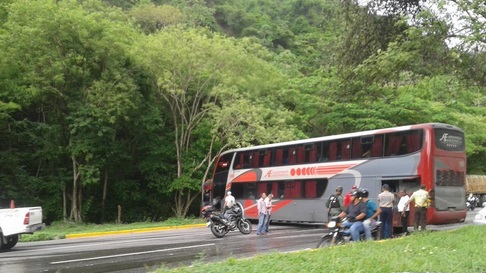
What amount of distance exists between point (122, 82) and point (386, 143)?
48.6ft

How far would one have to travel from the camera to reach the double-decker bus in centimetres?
1811

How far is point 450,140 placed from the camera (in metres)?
18.7

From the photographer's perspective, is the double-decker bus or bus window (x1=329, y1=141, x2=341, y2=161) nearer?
the double-decker bus

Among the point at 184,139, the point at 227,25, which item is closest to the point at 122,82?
the point at 184,139

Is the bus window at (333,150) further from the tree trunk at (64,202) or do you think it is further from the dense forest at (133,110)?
the tree trunk at (64,202)

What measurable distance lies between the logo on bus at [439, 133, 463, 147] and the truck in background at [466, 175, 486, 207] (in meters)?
23.1

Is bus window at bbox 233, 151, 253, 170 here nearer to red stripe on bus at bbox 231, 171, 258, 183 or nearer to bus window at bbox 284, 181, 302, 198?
red stripe on bus at bbox 231, 171, 258, 183

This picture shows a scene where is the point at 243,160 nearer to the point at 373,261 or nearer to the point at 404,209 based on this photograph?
the point at 404,209

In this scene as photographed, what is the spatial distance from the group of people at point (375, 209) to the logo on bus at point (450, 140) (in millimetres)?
2263

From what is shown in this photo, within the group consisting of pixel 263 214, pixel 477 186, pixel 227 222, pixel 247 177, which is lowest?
pixel 227 222

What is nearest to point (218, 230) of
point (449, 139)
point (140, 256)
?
point (140, 256)

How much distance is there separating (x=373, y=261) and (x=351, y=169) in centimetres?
1280

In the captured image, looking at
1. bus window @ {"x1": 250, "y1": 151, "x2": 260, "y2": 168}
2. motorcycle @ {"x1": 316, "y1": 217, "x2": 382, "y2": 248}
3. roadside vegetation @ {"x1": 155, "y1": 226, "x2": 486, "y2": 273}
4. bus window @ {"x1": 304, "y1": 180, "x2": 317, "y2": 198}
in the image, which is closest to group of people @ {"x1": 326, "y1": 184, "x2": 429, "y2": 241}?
motorcycle @ {"x1": 316, "y1": 217, "x2": 382, "y2": 248}

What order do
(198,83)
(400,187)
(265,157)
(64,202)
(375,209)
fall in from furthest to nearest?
1. (198,83)
2. (64,202)
3. (265,157)
4. (400,187)
5. (375,209)
